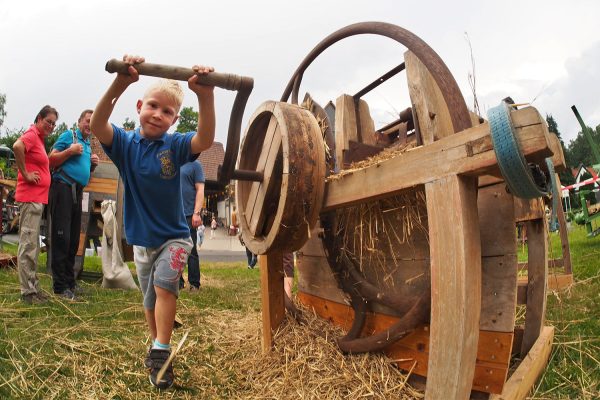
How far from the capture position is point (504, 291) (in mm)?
1768

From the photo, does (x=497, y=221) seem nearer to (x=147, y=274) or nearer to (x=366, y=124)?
(x=366, y=124)

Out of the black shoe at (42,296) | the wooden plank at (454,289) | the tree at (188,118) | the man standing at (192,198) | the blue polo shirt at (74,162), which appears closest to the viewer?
the wooden plank at (454,289)

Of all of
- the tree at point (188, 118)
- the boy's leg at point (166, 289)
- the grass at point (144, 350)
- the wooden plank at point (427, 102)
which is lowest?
the grass at point (144, 350)

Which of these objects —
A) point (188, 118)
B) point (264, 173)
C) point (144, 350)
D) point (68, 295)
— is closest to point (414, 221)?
point (264, 173)

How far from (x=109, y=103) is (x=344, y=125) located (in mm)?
1184

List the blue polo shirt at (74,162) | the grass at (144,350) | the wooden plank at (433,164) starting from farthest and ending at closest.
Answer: the blue polo shirt at (74,162) < the grass at (144,350) < the wooden plank at (433,164)

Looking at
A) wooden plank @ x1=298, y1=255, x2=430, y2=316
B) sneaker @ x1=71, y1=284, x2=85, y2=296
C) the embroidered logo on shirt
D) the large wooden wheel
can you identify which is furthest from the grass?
the embroidered logo on shirt

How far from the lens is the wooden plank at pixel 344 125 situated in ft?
8.10

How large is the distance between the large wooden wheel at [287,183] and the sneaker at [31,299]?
2613mm

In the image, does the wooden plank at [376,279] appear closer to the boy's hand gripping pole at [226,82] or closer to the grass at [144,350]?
the grass at [144,350]

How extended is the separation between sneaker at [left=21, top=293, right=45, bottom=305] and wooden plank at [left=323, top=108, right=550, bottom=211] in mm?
3303

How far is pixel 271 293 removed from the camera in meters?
2.59

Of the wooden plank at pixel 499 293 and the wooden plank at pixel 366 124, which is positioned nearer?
the wooden plank at pixel 499 293

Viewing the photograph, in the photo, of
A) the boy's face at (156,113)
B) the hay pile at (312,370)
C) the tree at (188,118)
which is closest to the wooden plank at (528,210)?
the hay pile at (312,370)
